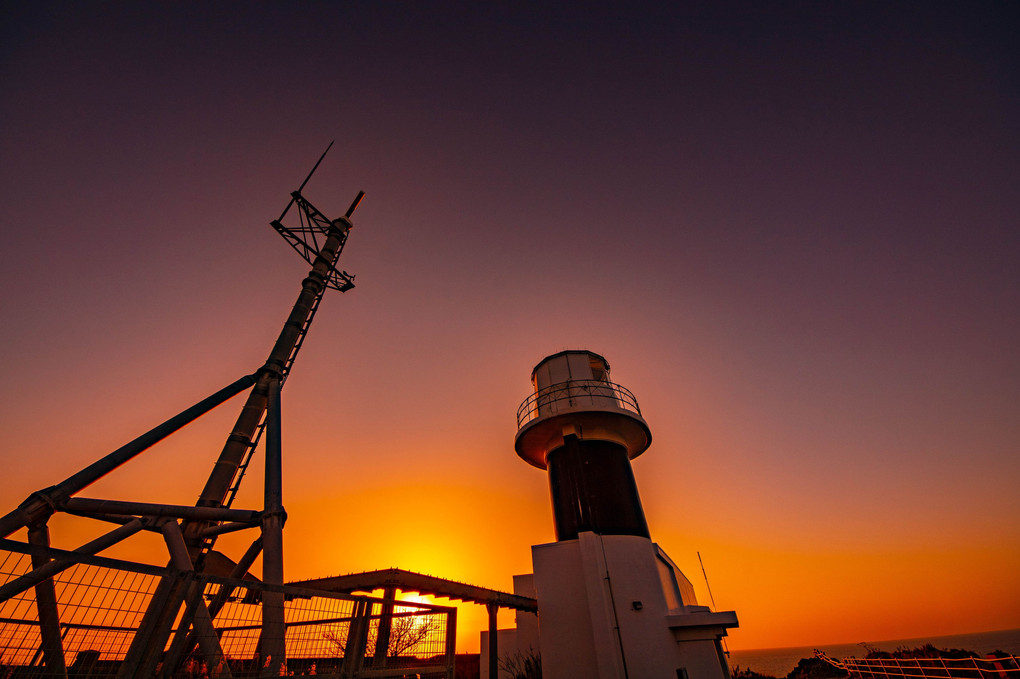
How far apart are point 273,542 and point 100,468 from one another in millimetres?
4382

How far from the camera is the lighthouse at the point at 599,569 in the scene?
1364cm

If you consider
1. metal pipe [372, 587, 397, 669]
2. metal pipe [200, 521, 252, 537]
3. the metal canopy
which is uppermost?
metal pipe [200, 521, 252, 537]

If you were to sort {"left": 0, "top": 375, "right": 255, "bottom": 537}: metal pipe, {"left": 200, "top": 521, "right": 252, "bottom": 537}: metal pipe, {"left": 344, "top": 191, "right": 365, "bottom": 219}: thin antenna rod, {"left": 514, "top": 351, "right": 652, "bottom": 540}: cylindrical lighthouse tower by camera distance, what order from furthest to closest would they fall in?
{"left": 344, "top": 191, "right": 365, "bottom": 219}: thin antenna rod
{"left": 514, "top": 351, "right": 652, "bottom": 540}: cylindrical lighthouse tower
{"left": 200, "top": 521, "right": 252, "bottom": 537}: metal pipe
{"left": 0, "top": 375, "right": 255, "bottom": 537}: metal pipe

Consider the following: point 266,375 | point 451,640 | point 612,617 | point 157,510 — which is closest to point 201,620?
point 451,640

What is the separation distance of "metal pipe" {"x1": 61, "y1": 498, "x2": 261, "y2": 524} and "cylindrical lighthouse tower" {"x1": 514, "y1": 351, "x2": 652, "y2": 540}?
1049cm

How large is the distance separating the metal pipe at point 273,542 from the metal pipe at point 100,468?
1.43 m

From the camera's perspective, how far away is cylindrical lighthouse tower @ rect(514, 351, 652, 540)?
53.1 ft

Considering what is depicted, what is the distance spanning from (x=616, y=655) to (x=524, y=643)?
154 inches

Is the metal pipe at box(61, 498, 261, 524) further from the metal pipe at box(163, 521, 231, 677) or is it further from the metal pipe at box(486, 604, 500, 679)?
the metal pipe at box(486, 604, 500, 679)

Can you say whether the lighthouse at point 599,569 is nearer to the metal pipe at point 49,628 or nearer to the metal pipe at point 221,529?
the metal pipe at point 221,529

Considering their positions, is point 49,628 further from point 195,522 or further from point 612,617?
point 612,617

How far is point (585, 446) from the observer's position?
17312 mm

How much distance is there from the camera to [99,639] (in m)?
7.78

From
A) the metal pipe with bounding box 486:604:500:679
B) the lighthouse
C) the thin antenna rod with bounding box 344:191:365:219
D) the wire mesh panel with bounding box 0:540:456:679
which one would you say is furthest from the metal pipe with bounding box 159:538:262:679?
the thin antenna rod with bounding box 344:191:365:219
